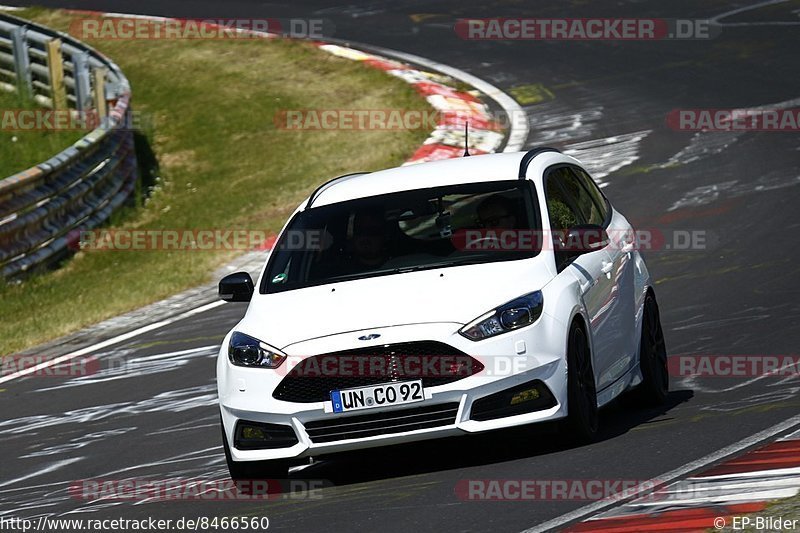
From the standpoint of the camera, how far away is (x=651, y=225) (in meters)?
14.4

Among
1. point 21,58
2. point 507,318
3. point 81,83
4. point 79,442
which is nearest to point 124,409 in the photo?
point 79,442

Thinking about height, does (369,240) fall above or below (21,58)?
above

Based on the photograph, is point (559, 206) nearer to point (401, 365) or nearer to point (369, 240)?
point (369, 240)

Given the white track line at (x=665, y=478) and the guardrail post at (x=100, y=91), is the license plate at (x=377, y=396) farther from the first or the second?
the guardrail post at (x=100, y=91)

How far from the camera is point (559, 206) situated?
8719 millimetres

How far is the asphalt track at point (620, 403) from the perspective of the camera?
287 inches

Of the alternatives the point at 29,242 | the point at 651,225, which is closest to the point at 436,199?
the point at 651,225

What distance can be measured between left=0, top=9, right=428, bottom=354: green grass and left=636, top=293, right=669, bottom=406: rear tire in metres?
6.42

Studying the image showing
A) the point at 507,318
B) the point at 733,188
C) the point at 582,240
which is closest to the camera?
the point at 507,318

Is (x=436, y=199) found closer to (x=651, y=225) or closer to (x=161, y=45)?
(x=651, y=225)

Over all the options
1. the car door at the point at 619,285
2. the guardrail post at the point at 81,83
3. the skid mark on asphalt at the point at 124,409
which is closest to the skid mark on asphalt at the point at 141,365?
the skid mark on asphalt at the point at 124,409

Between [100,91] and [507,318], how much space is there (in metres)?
14.4

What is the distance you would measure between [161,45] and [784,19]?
10.6 metres

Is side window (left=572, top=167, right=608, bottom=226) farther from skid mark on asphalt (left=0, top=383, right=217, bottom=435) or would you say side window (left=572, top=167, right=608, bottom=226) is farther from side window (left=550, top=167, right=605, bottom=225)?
skid mark on asphalt (left=0, top=383, right=217, bottom=435)
